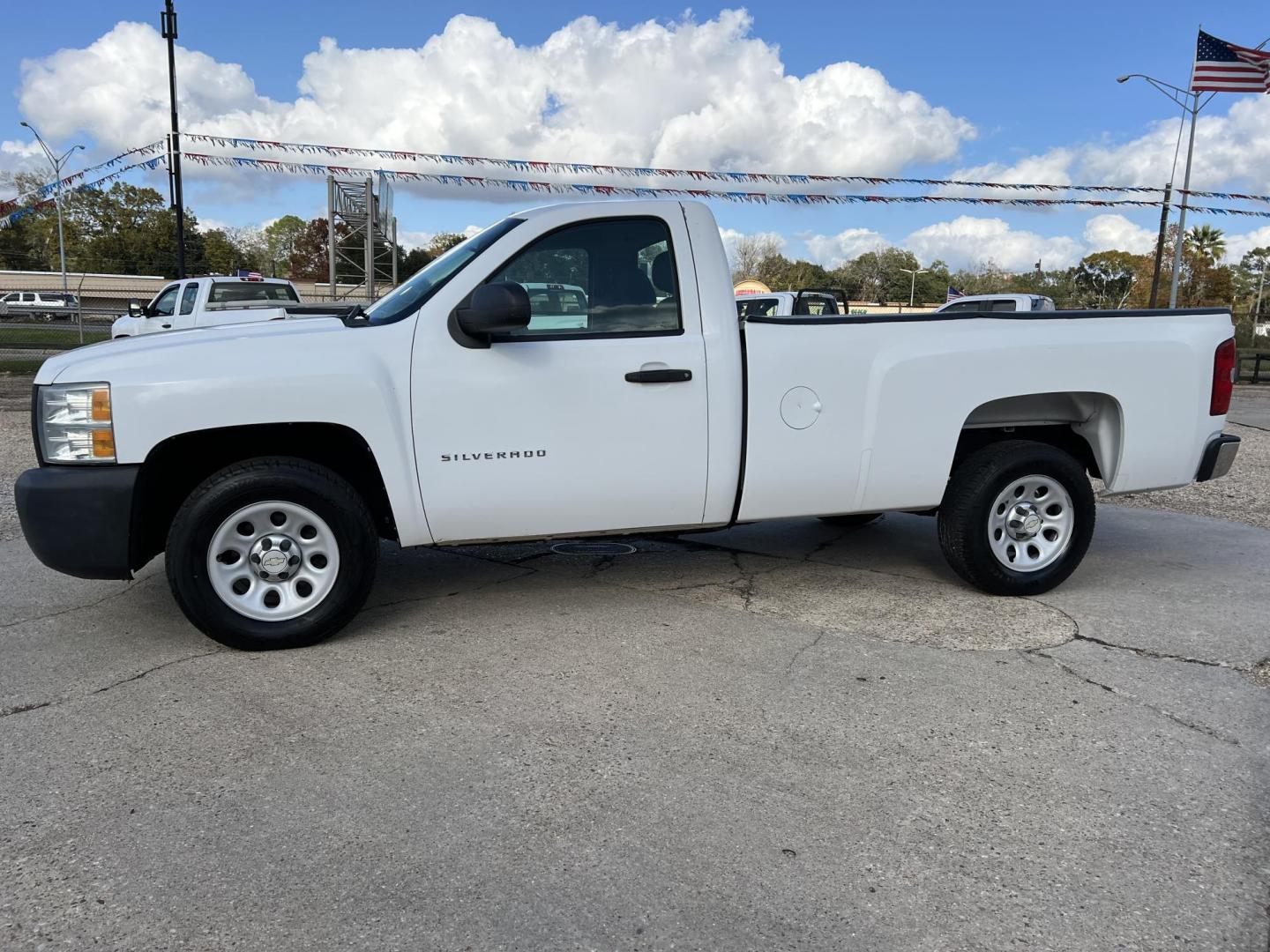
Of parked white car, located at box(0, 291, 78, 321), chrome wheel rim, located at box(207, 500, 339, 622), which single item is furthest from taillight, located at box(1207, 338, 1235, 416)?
parked white car, located at box(0, 291, 78, 321)

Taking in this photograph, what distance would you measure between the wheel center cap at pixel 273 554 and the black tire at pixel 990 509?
3.25 meters

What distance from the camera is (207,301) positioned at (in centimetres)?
1608

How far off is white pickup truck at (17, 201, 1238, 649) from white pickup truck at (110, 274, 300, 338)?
12125 millimetres

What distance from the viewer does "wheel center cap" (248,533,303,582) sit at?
4016 mm

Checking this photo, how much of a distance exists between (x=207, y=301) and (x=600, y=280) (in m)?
14.1

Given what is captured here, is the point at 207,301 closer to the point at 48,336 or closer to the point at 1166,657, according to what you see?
the point at 48,336

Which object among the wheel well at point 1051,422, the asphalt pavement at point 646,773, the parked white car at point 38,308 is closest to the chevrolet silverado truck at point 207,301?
the parked white car at point 38,308

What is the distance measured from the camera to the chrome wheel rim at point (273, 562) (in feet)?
13.0

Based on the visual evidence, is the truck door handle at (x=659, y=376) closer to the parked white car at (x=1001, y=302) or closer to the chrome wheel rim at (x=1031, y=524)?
the chrome wheel rim at (x=1031, y=524)

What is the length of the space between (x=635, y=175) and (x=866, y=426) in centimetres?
1107

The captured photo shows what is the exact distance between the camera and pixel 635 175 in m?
14.5

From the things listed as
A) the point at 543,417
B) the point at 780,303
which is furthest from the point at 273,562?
the point at 780,303

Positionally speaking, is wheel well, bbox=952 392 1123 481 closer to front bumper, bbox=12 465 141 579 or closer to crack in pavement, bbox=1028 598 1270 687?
crack in pavement, bbox=1028 598 1270 687

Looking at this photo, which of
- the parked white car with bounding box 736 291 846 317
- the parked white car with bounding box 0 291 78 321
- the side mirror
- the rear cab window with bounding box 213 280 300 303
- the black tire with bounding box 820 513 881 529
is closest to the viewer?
the side mirror
